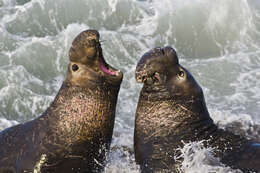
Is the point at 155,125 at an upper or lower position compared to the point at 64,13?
lower

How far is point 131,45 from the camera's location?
13.7 meters

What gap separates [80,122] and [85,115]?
0.30 ft

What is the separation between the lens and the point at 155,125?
5.41 meters

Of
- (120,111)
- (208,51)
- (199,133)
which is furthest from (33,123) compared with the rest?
(208,51)

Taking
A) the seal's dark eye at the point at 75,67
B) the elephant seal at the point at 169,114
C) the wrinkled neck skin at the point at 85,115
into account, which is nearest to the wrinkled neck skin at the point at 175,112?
the elephant seal at the point at 169,114

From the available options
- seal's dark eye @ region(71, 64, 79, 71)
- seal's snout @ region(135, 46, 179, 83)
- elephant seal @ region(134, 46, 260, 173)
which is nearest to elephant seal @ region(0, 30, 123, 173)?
seal's dark eye @ region(71, 64, 79, 71)

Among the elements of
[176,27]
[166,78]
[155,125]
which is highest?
[176,27]

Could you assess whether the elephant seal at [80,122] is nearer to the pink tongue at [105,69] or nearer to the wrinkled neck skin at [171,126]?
the pink tongue at [105,69]

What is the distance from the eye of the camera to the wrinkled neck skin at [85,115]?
5.54m

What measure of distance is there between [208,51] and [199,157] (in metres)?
9.17

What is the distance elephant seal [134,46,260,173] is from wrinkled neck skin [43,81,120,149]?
13.4 inches

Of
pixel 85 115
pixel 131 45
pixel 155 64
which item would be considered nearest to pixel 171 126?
pixel 155 64

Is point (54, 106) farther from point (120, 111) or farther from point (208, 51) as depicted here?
point (208, 51)

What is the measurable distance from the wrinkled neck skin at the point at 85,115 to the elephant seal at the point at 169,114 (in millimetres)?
340
